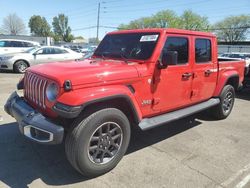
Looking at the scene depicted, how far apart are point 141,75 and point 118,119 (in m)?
0.76

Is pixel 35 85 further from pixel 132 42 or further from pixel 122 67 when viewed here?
pixel 132 42

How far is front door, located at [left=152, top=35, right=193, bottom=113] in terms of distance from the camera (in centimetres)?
404

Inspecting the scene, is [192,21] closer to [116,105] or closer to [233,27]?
[233,27]

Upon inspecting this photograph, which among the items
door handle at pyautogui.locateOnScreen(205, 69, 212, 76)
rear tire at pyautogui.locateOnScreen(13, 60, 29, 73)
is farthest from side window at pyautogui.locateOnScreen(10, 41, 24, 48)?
door handle at pyautogui.locateOnScreen(205, 69, 212, 76)

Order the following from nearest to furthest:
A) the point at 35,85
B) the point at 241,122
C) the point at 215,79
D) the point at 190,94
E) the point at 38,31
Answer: the point at 35,85 < the point at 190,94 < the point at 215,79 < the point at 241,122 < the point at 38,31

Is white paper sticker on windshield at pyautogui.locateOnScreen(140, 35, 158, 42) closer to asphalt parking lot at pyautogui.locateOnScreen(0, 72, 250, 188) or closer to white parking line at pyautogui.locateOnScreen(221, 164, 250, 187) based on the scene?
asphalt parking lot at pyautogui.locateOnScreen(0, 72, 250, 188)

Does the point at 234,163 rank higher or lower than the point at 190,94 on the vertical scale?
lower

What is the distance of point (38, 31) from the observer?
92750 mm

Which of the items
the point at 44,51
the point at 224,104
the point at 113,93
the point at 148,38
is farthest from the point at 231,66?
the point at 44,51

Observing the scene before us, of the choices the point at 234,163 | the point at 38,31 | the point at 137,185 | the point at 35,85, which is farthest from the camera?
the point at 38,31

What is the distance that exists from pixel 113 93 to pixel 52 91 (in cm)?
76

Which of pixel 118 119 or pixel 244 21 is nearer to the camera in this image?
pixel 118 119

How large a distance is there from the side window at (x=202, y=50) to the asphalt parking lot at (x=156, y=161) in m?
1.43

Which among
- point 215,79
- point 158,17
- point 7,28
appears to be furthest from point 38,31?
point 215,79
